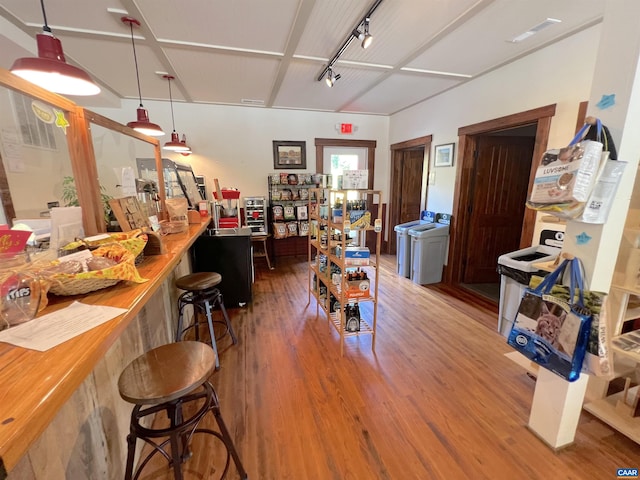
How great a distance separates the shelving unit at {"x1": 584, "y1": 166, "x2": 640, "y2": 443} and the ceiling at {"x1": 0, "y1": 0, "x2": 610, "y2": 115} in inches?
64.6

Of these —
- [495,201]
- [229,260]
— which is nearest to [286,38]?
[229,260]

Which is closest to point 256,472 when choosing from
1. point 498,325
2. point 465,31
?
point 498,325

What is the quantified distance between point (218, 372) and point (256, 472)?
0.88m

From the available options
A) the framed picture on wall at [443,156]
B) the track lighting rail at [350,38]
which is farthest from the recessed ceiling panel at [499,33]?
the framed picture on wall at [443,156]

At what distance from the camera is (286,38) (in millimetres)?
2484

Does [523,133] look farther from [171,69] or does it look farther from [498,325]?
[171,69]

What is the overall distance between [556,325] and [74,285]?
6.56ft

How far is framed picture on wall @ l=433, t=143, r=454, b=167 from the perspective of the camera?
3.80m

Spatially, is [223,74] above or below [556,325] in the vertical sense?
above

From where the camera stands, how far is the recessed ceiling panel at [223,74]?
286 cm

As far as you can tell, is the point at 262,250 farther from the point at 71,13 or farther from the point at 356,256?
the point at 71,13

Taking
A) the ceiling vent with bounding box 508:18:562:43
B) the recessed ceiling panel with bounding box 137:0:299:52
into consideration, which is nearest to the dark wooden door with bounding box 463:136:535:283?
the ceiling vent with bounding box 508:18:562:43

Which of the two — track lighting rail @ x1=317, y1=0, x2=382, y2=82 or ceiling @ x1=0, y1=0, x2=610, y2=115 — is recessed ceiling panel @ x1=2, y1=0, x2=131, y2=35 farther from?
track lighting rail @ x1=317, y1=0, x2=382, y2=82

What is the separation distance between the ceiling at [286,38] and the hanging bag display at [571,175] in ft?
4.91
